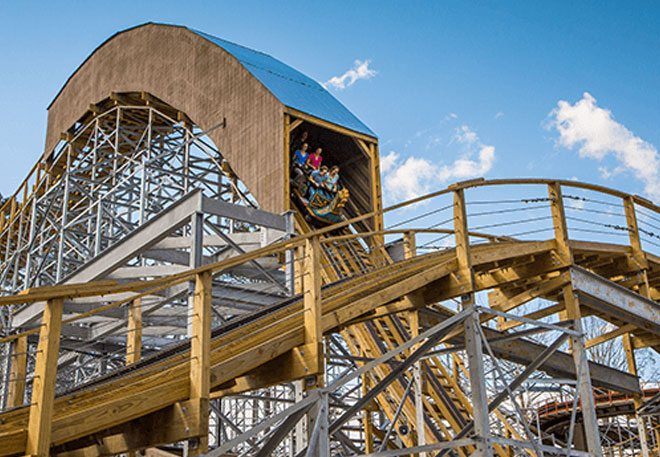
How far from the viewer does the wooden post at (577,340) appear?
29.8ft

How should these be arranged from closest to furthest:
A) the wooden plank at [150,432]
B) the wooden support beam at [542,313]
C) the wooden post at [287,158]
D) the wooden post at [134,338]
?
the wooden plank at [150,432] → the wooden post at [134,338] → the wooden support beam at [542,313] → the wooden post at [287,158]

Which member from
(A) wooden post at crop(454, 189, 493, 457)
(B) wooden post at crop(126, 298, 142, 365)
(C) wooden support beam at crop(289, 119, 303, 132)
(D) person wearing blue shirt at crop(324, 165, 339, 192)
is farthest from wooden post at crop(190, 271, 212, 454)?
(D) person wearing blue shirt at crop(324, 165, 339, 192)

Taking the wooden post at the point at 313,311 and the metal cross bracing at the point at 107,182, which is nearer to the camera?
the wooden post at the point at 313,311

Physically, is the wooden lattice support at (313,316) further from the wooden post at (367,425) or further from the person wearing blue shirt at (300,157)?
the person wearing blue shirt at (300,157)

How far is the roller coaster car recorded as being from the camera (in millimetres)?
16062

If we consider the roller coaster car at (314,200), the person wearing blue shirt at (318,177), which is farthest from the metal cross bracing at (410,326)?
the person wearing blue shirt at (318,177)

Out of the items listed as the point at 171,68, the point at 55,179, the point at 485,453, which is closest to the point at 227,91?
the point at 171,68

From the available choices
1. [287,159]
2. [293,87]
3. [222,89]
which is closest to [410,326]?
[287,159]

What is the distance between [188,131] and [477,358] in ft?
40.4

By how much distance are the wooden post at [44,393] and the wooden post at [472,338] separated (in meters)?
4.16

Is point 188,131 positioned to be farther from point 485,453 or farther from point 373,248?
point 485,453

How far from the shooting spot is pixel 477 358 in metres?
8.36

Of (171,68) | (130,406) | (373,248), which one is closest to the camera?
(130,406)

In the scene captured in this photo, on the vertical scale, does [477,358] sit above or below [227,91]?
below
